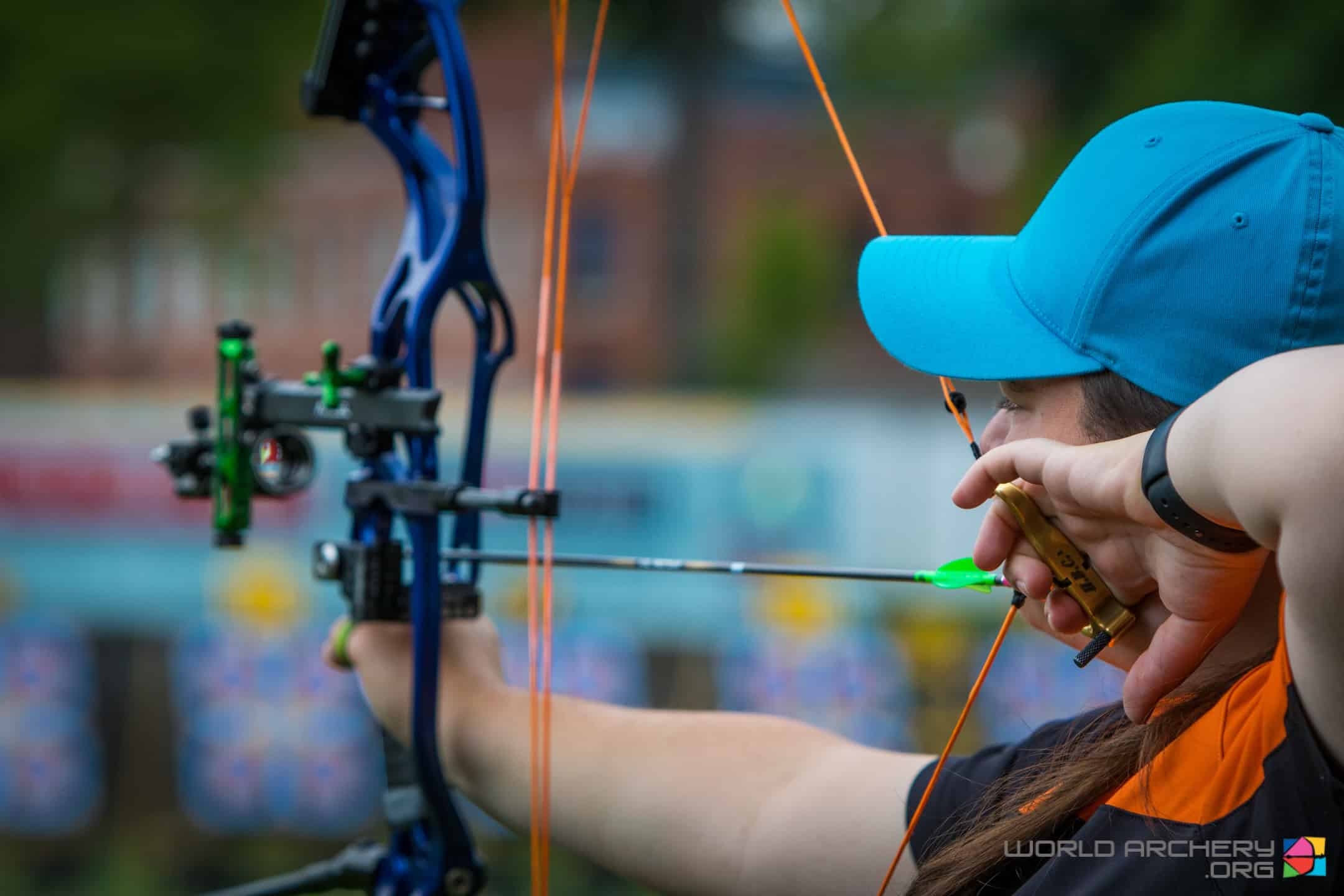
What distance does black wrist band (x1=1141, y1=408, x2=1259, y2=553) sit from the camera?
60 cm

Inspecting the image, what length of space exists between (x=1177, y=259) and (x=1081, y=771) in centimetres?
32

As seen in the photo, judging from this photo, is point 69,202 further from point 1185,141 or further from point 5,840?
point 1185,141

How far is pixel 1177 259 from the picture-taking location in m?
0.70

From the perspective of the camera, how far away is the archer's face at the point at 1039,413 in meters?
0.75

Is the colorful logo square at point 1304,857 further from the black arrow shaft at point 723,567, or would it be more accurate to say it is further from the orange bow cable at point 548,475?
the orange bow cable at point 548,475

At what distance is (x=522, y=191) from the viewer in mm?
10461

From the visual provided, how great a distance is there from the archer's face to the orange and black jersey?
17cm

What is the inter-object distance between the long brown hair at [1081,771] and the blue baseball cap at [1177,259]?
0.9 inches

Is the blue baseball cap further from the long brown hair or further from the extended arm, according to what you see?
the extended arm

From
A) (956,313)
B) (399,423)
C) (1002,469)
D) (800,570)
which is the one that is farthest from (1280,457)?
(399,423)

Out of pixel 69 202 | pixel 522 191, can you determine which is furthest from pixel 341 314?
pixel 69 202

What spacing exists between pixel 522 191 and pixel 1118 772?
395 inches

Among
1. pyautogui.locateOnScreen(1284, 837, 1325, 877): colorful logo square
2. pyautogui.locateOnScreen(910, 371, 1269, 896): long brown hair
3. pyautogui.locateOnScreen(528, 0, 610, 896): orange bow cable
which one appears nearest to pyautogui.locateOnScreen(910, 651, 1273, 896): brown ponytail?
pyautogui.locateOnScreen(910, 371, 1269, 896): long brown hair

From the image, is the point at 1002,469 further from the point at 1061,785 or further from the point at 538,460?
the point at 538,460
